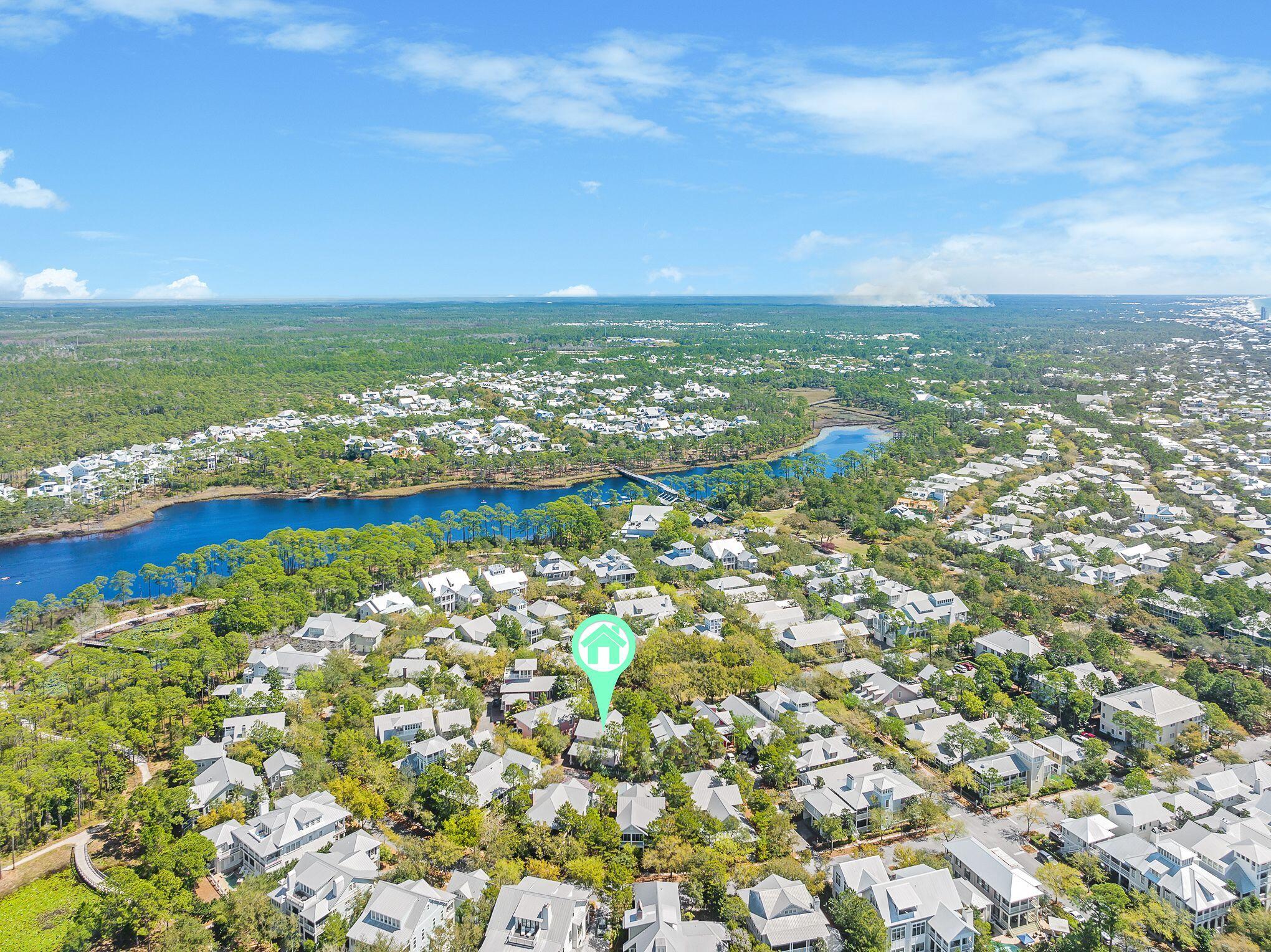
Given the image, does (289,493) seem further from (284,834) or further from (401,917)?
(401,917)

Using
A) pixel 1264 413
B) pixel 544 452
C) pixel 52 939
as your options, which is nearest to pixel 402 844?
pixel 52 939

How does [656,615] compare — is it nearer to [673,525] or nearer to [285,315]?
[673,525]

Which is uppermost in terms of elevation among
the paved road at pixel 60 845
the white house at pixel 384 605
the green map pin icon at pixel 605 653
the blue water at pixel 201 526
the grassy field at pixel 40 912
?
the green map pin icon at pixel 605 653

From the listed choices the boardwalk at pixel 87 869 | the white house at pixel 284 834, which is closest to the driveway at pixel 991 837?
the white house at pixel 284 834

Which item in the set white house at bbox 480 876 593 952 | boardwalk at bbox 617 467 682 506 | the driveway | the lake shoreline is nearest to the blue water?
the lake shoreline

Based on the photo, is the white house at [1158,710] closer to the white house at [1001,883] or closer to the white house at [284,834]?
the white house at [1001,883]

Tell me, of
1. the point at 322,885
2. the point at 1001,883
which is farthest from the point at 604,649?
the point at 1001,883

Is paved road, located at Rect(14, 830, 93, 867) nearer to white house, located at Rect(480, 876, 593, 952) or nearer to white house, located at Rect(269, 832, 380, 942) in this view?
white house, located at Rect(269, 832, 380, 942)

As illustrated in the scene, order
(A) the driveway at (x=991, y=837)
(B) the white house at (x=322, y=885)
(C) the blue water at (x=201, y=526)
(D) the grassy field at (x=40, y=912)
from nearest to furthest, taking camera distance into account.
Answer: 1. (B) the white house at (x=322, y=885)
2. (D) the grassy field at (x=40, y=912)
3. (A) the driveway at (x=991, y=837)
4. (C) the blue water at (x=201, y=526)
